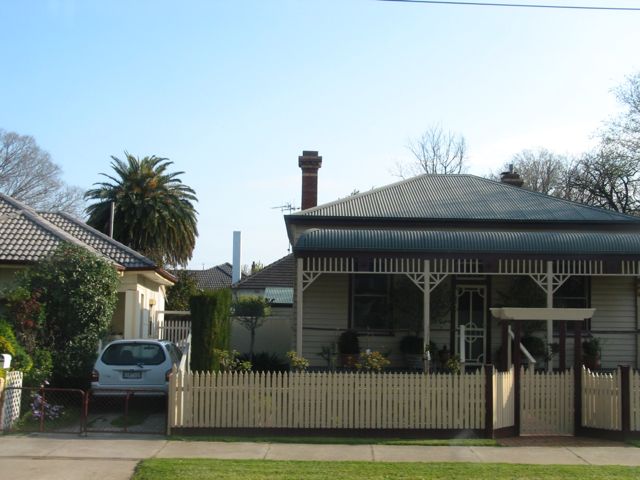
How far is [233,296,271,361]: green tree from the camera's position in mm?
24312

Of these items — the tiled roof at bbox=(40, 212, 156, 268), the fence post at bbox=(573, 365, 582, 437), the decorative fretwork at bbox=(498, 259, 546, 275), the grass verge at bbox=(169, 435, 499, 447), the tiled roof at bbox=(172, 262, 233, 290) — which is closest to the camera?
the grass verge at bbox=(169, 435, 499, 447)

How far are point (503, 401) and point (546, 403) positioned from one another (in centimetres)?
91

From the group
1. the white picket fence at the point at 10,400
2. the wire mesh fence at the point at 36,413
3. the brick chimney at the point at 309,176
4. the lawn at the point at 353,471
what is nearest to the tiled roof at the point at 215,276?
the brick chimney at the point at 309,176

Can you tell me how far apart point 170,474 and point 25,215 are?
13264mm

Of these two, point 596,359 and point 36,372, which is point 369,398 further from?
point 596,359

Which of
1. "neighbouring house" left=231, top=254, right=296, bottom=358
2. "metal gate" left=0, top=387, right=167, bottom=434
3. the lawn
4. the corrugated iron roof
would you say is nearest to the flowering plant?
"metal gate" left=0, top=387, right=167, bottom=434

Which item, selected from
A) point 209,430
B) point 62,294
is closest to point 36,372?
point 62,294

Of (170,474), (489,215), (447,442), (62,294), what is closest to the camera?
(170,474)

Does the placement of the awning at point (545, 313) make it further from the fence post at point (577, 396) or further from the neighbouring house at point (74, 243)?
the neighbouring house at point (74, 243)

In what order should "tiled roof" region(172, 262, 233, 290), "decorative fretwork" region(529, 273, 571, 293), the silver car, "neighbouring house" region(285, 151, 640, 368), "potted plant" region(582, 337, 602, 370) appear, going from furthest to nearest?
"tiled roof" region(172, 262, 233, 290) → "neighbouring house" region(285, 151, 640, 368) → "potted plant" region(582, 337, 602, 370) → "decorative fretwork" region(529, 273, 571, 293) → the silver car

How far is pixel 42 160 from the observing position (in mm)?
57594

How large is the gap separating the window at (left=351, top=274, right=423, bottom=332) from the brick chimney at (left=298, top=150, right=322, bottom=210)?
18.5ft

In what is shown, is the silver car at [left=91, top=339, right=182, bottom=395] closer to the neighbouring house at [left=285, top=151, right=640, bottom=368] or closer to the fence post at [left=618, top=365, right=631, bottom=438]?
the neighbouring house at [left=285, top=151, right=640, bottom=368]

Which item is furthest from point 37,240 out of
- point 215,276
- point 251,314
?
point 215,276
